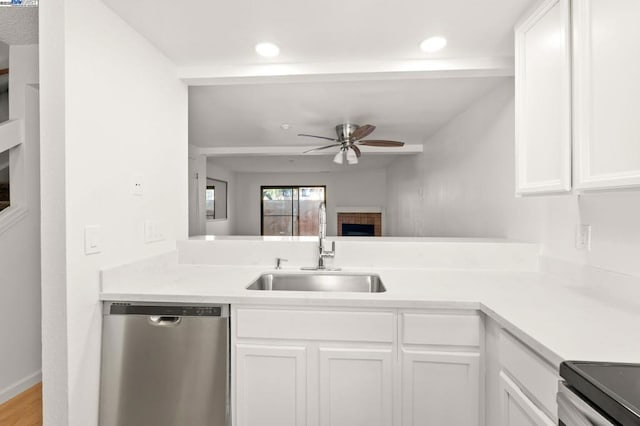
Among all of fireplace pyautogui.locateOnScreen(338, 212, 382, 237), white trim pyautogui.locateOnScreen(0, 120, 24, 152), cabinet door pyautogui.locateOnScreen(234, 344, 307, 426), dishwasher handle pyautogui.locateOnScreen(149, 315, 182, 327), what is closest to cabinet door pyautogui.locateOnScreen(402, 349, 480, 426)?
cabinet door pyautogui.locateOnScreen(234, 344, 307, 426)

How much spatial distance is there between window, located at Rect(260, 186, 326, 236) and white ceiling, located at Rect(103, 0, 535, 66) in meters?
6.24

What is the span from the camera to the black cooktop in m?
0.59

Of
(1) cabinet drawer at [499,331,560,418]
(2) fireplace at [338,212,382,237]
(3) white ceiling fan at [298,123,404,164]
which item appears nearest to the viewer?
(1) cabinet drawer at [499,331,560,418]

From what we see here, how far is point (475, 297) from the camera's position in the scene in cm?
139

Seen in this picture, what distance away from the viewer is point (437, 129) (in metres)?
3.92

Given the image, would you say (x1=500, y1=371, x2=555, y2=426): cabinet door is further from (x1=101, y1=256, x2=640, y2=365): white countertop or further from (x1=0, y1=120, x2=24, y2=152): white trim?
(x1=0, y1=120, x2=24, y2=152): white trim

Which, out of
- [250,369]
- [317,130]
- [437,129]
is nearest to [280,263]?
[250,369]

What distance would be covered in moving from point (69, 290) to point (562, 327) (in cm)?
185

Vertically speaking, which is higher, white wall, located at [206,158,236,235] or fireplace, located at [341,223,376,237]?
white wall, located at [206,158,236,235]

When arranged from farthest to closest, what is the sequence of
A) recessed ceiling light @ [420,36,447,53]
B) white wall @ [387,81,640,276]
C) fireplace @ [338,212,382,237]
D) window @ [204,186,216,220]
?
1. fireplace @ [338,212,382,237]
2. window @ [204,186,216,220]
3. recessed ceiling light @ [420,36,447,53]
4. white wall @ [387,81,640,276]

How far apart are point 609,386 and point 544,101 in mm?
1169

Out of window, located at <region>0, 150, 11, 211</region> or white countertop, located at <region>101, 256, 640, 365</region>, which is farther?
window, located at <region>0, 150, 11, 211</region>

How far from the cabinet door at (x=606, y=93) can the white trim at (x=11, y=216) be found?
3145mm

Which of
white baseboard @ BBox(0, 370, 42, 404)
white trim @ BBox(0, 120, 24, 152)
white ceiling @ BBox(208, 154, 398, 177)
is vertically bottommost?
white baseboard @ BBox(0, 370, 42, 404)
